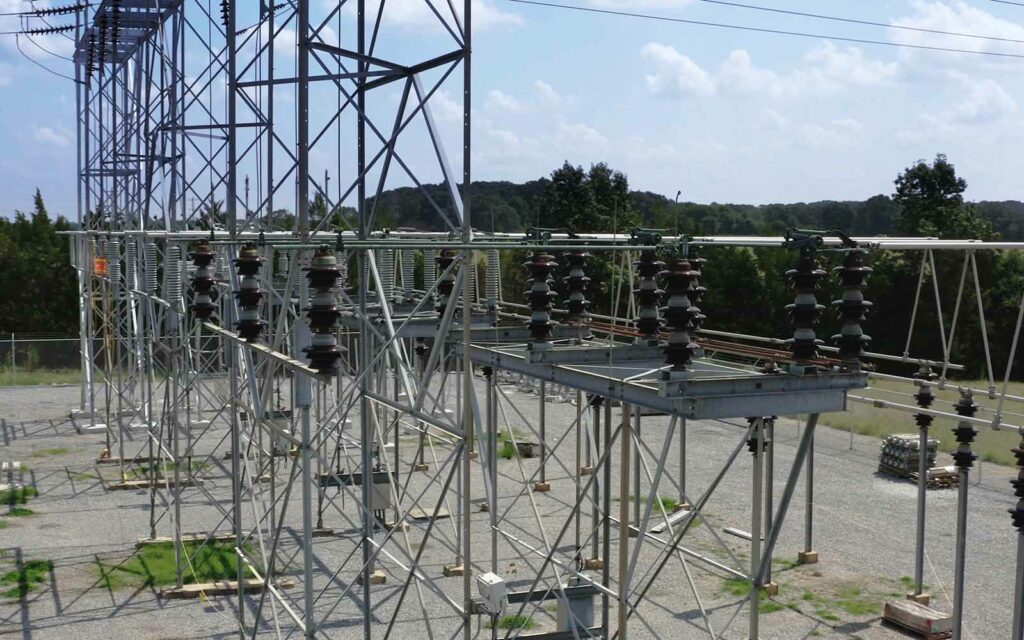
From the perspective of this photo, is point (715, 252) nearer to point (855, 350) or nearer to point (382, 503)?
point (382, 503)

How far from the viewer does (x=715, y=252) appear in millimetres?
43594

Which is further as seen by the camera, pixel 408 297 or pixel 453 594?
pixel 408 297

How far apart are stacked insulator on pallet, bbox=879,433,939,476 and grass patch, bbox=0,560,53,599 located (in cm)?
1638

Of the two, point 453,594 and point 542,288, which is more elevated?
point 542,288

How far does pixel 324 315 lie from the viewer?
9141 millimetres

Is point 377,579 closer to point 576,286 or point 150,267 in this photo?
point 576,286

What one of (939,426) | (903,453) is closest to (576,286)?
(903,453)

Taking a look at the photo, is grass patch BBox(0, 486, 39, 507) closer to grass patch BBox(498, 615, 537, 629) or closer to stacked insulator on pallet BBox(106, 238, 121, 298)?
stacked insulator on pallet BBox(106, 238, 121, 298)

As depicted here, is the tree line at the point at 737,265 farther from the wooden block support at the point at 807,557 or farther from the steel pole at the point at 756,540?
the steel pole at the point at 756,540

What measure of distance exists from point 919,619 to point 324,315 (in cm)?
906

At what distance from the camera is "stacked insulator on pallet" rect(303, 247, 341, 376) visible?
29.9 ft

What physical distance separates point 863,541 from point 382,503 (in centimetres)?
796

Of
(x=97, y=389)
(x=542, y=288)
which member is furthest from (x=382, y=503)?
(x=97, y=389)

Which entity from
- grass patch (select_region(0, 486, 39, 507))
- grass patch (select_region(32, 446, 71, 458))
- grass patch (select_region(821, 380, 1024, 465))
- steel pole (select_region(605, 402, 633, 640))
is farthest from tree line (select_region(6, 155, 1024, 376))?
steel pole (select_region(605, 402, 633, 640))
